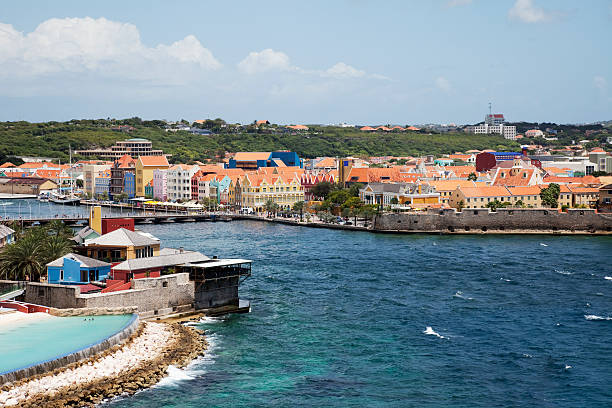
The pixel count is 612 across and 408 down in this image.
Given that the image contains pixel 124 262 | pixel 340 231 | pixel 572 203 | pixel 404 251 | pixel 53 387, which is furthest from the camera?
pixel 572 203

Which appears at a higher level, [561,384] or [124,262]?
[124,262]

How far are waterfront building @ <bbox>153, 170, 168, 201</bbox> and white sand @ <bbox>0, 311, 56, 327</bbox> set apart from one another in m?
92.9

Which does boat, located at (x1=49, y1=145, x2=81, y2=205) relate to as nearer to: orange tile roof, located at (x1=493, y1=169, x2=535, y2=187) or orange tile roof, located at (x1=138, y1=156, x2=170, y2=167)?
orange tile roof, located at (x1=138, y1=156, x2=170, y2=167)

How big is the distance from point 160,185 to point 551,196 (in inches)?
2506

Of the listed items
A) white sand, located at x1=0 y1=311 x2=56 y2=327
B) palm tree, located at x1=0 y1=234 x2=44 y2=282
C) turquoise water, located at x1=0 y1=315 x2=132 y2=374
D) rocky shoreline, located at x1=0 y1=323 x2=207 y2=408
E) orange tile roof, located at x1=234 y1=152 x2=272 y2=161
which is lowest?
rocky shoreline, located at x1=0 y1=323 x2=207 y2=408

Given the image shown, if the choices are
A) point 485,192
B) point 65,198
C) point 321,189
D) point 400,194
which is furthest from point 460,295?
point 65,198

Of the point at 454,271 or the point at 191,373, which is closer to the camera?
the point at 191,373

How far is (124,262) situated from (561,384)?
20.9 m

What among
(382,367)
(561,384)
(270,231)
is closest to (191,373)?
(382,367)

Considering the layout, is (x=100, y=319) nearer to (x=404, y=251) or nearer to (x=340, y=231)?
(x=404, y=251)

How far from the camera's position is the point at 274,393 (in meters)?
30.1

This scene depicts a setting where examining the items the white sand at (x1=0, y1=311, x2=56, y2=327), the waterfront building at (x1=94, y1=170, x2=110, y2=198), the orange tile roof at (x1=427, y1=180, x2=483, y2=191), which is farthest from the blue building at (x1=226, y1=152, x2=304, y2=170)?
the white sand at (x1=0, y1=311, x2=56, y2=327)

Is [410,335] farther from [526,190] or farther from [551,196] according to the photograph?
[526,190]

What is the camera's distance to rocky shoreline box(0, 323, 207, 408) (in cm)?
2709
